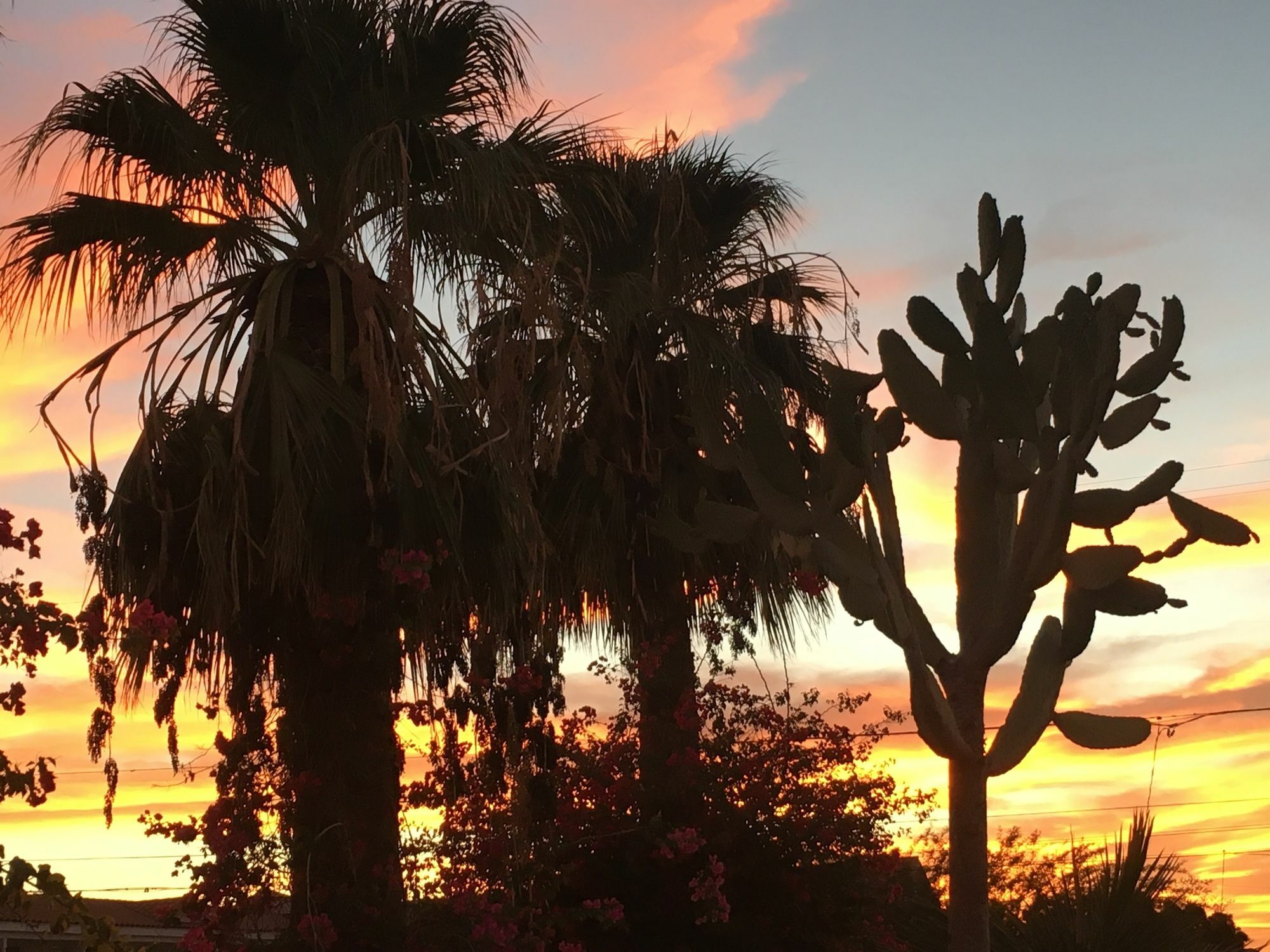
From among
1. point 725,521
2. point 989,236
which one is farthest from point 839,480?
point 989,236

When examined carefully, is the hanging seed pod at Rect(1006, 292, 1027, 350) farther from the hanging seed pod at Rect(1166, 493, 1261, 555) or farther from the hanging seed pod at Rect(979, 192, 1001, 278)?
the hanging seed pod at Rect(1166, 493, 1261, 555)

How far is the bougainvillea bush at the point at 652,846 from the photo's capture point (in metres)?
11.0

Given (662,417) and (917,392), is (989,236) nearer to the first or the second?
(917,392)

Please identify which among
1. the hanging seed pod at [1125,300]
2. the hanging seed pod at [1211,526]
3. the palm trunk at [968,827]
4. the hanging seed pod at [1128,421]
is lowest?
the palm trunk at [968,827]

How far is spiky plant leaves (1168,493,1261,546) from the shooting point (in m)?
8.91

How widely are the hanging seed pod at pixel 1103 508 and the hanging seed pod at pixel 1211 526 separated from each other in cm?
54

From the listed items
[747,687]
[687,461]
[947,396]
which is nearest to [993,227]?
[947,396]

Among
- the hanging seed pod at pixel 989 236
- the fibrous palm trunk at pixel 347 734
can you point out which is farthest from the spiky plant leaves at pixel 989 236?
the fibrous palm trunk at pixel 347 734

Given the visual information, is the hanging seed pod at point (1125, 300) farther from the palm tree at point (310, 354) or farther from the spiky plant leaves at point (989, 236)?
the palm tree at point (310, 354)

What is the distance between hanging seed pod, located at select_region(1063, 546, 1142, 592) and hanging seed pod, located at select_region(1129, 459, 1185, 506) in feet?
1.60

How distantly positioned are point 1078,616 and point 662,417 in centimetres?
693

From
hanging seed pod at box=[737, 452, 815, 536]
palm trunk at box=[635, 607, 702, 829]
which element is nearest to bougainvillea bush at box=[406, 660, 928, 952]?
palm trunk at box=[635, 607, 702, 829]

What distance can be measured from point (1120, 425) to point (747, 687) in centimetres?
654

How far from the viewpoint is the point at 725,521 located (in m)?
9.87
